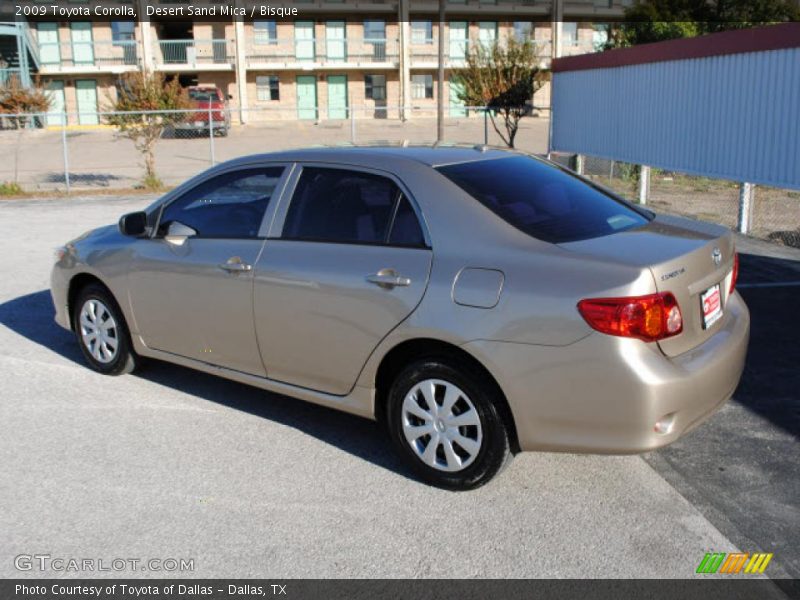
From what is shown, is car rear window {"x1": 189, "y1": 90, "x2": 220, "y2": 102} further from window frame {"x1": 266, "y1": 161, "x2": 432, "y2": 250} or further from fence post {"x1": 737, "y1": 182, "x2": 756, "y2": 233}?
window frame {"x1": 266, "y1": 161, "x2": 432, "y2": 250}

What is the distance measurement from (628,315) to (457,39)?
4724 centimetres

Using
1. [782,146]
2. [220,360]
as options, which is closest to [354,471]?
[220,360]

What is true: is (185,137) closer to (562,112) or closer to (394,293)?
(562,112)

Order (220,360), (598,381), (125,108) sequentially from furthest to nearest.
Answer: (125,108) → (220,360) → (598,381)

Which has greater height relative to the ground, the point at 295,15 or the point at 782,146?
the point at 295,15

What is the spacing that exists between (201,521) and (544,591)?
1590 mm

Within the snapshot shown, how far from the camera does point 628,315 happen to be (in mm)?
3533

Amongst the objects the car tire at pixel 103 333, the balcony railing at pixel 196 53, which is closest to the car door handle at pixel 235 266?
the car tire at pixel 103 333

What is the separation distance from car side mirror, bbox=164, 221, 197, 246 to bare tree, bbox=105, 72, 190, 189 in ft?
54.6

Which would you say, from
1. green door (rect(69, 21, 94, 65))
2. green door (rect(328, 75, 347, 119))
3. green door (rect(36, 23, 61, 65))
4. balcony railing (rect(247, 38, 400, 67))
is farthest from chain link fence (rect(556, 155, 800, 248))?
green door (rect(36, 23, 61, 65))

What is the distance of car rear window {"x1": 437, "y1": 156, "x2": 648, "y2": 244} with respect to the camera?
13.4 feet

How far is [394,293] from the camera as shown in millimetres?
4102

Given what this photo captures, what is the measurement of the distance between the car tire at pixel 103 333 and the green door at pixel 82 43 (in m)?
44.6

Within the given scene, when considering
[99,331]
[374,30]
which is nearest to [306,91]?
[374,30]
